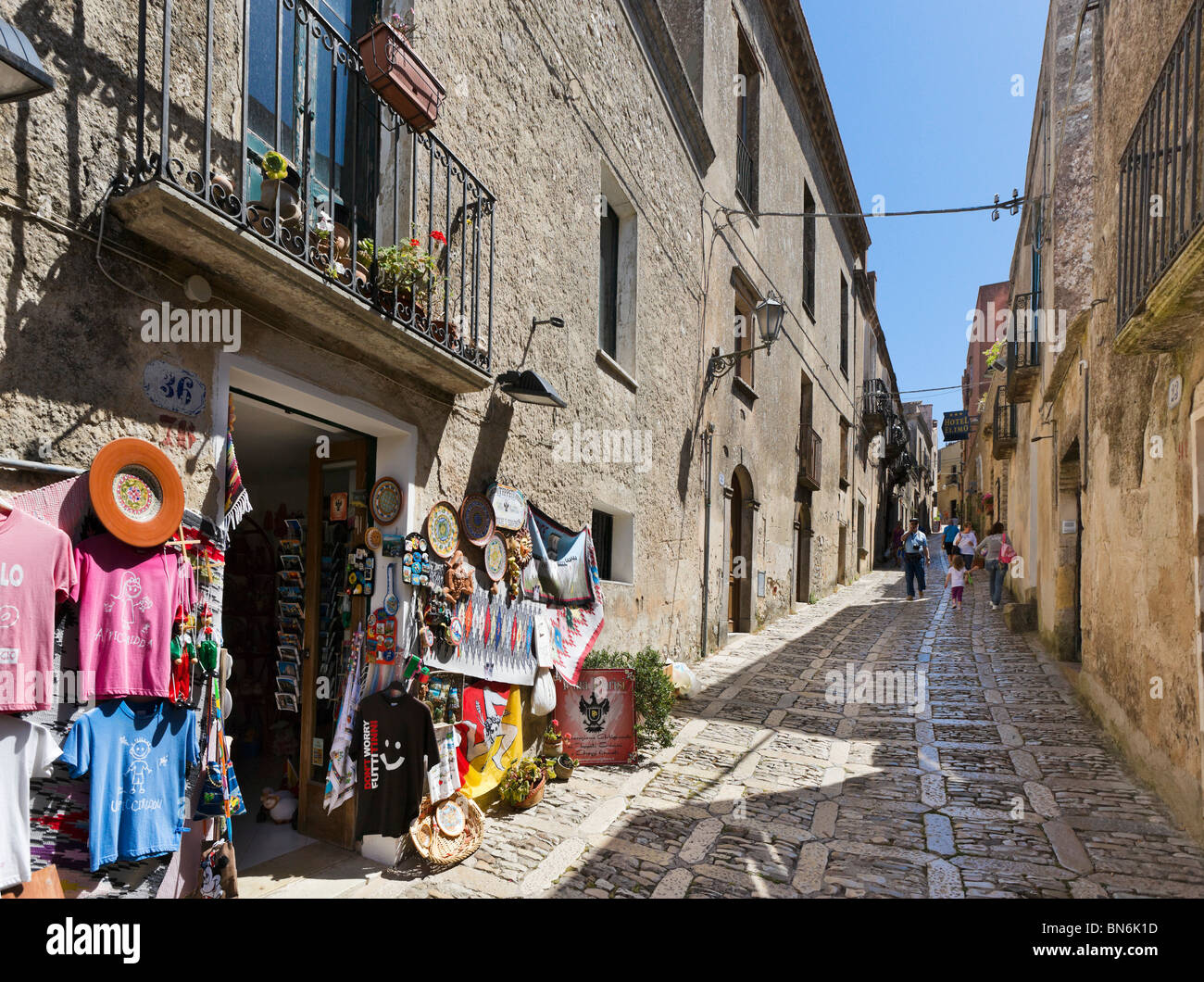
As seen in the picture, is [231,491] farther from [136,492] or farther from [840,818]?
[840,818]

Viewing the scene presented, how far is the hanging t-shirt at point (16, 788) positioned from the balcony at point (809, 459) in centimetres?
1414

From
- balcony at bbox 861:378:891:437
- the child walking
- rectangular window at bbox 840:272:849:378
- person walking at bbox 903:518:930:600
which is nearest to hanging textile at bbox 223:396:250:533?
the child walking

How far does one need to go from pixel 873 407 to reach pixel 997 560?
11.2 metres

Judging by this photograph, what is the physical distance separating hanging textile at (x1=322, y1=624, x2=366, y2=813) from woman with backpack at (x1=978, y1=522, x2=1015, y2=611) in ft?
43.8

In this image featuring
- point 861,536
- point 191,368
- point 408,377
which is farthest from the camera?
point 861,536

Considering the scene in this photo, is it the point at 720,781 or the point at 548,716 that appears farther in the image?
the point at 548,716

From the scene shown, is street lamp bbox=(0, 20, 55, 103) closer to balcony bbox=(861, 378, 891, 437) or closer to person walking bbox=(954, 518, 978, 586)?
person walking bbox=(954, 518, 978, 586)

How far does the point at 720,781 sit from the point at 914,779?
1.40 m

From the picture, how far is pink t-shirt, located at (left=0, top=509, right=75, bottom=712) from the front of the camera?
7.80 feet

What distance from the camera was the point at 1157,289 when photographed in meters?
3.83

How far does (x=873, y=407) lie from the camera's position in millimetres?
24922

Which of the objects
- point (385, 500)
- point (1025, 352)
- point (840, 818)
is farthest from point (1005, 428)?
point (385, 500)
